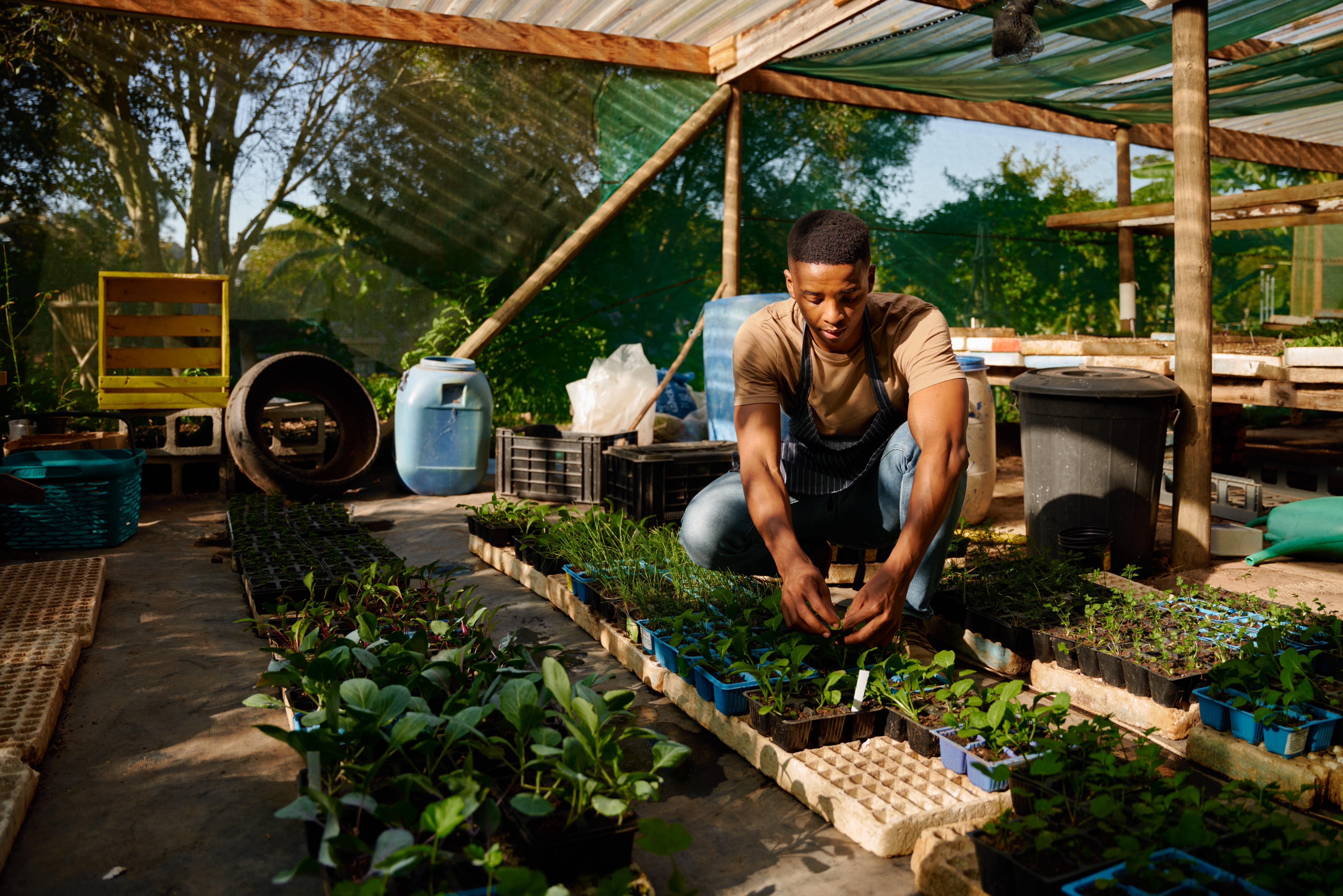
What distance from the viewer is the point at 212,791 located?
6.67ft

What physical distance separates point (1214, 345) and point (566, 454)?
13.6 feet

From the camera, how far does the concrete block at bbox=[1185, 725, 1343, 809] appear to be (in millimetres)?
1922

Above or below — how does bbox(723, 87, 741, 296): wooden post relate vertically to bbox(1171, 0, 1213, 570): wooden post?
above

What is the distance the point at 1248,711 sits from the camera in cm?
204

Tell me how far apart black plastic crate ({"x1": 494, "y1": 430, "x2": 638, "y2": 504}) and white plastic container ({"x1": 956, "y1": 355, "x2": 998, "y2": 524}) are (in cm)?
192

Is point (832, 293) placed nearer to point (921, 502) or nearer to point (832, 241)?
point (832, 241)

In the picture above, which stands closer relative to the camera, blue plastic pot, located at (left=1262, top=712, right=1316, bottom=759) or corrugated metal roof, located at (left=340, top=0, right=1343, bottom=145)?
blue plastic pot, located at (left=1262, top=712, right=1316, bottom=759)

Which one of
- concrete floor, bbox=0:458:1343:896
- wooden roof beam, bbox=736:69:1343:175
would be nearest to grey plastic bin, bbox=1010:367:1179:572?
concrete floor, bbox=0:458:1343:896

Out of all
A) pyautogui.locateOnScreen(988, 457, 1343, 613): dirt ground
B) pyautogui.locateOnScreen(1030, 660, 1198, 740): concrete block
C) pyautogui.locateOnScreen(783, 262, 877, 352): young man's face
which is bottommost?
pyautogui.locateOnScreen(1030, 660, 1198, 740): concrete block

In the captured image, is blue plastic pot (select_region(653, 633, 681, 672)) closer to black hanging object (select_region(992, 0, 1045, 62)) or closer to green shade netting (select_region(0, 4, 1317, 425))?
black hanging object (select_region(992, 0, 1045, 62))

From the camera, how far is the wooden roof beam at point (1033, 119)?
7.96 metres

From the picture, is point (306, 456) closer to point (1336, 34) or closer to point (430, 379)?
point (430, 379)

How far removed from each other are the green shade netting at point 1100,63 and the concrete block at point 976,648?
3564 millimetres

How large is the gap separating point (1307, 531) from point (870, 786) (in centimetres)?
326
